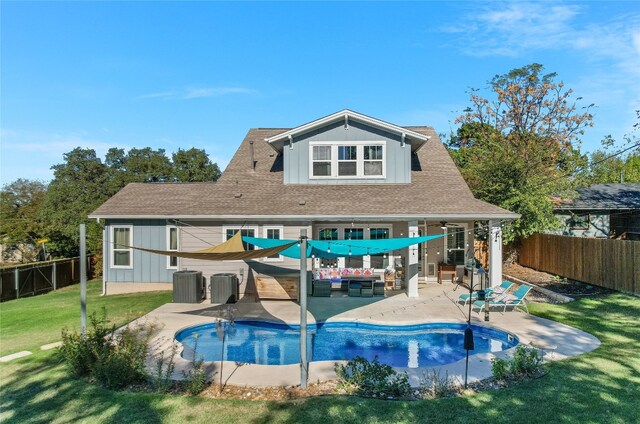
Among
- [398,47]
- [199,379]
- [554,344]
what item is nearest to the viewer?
[199,379]

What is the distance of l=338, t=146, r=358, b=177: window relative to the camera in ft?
52.0

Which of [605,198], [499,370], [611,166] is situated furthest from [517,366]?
[611,166]

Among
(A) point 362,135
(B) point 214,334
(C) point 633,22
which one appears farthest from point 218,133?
(C) point 633,22

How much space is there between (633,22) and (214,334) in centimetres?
1689

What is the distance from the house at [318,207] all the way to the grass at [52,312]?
1526mm

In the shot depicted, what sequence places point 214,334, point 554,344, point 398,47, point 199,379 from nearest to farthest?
1. point 199,379
2. point 554,344
3. point 214,334
4. point 398,47

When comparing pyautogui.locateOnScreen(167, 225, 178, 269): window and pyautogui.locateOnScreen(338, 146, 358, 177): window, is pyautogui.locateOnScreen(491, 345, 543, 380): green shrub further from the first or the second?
pyautogui.locateOnScreen(167, 225, 178, 269): window

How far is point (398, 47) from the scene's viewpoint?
1739 cm

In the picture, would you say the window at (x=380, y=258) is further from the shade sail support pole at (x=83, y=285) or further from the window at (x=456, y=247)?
the shade sail support pole at (x=83, y=285)

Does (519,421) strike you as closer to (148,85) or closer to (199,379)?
(199,379)

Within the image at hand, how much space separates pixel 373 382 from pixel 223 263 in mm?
9116

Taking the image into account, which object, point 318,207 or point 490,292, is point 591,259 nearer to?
point 490,292

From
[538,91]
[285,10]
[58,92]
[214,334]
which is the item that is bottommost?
[214,334]

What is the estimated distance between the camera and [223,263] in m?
14.4
